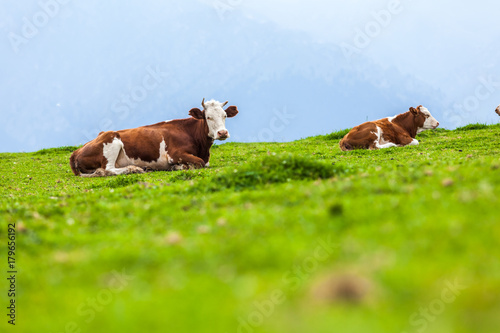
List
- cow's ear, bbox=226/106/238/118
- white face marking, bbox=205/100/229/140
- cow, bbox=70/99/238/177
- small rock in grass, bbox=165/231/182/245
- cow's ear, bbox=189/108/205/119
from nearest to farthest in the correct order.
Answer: small rock in grass, bbox=165/231/182/245 → cow, bbox=70/99/238/177 → white face marking, bbox=205/100/229/140 → cow's ear, bbox=189/108/205/119 → cow's ear, bbox=226/106/238/118

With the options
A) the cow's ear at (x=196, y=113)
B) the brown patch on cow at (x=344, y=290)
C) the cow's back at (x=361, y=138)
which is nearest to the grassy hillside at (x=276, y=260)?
the brown patch on cow at (x=344, y=290)

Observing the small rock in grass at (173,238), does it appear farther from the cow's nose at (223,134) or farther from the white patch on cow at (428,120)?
the white patch on cow at (428,120)

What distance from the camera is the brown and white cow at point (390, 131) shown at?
22812mm

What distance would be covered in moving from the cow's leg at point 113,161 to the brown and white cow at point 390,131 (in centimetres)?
980

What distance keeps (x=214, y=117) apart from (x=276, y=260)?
15577mm

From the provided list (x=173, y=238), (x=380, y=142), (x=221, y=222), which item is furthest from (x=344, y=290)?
(x=380, y=142)

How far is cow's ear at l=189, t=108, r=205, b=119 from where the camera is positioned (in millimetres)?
20047

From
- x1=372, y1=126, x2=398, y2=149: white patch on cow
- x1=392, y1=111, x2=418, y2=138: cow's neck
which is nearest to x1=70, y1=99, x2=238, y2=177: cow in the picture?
x1=372, y1=126, x2=398, y2=149: white patch on cow

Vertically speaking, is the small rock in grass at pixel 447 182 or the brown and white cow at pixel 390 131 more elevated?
the brown and white cow at pixel 390 131

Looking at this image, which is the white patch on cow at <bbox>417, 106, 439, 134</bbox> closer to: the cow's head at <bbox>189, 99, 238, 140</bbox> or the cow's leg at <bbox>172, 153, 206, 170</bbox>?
the cow's head at <bbox>189, 99, 238, 140</bbox>

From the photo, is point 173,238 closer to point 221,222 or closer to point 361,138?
point 221,222

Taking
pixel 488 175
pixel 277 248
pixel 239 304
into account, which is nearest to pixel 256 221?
pixel 277 248

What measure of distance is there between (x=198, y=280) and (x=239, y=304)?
73cm

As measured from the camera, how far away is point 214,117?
1989 cm
